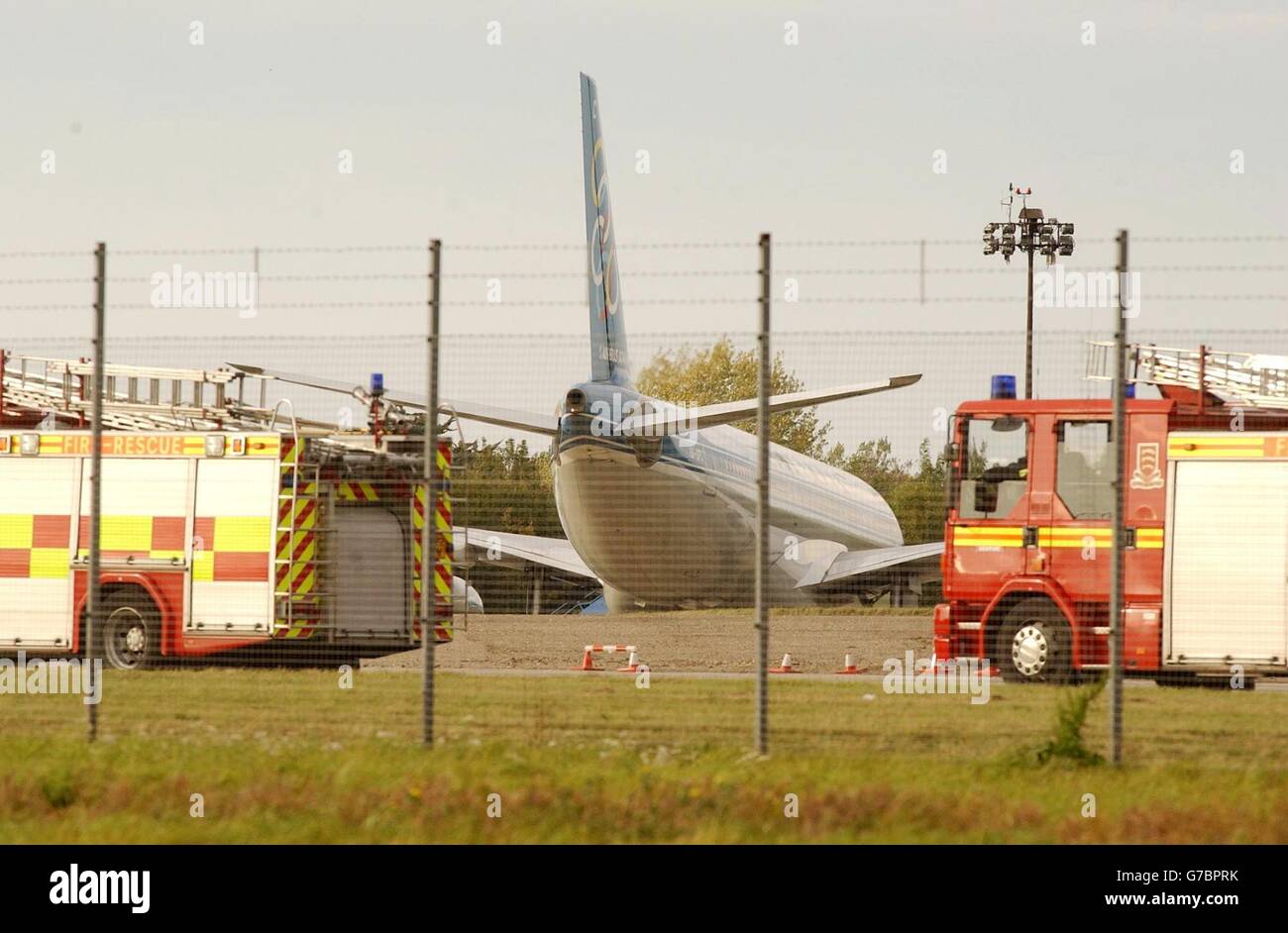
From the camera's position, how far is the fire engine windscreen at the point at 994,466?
18.2 metres

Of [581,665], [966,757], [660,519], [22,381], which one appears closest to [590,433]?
[660,519]

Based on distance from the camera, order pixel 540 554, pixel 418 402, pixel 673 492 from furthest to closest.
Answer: pixel 540 554 < pixel 673 492 < pixel 418 402

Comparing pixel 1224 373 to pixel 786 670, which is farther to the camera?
pixel 786 670

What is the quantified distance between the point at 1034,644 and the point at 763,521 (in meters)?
→ 8.39

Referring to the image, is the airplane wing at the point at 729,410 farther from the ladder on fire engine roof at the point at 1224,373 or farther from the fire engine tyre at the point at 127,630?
the fire engine tyre at the point at 127,630

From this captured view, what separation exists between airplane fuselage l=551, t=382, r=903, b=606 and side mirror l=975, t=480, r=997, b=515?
525 cm

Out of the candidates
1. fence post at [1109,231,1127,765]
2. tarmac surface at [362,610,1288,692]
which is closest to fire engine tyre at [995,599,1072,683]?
tarmac surface at [362,610,1288,692]

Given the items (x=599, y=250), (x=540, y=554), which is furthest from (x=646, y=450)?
(x=540, y=554)

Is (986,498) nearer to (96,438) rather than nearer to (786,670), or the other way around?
(786,670)

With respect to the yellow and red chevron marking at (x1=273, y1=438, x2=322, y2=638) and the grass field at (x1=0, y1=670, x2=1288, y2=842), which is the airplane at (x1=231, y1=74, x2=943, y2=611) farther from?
the grass field at (x1=0, y1=670, x2=1288, y2=842)

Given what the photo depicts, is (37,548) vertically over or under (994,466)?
under

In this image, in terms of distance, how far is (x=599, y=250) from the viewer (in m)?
37.9

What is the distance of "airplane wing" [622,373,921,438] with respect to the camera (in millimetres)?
13016

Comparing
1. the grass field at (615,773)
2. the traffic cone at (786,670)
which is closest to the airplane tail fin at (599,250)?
the traffic cone at (786,670)
